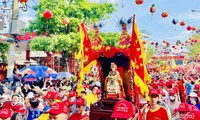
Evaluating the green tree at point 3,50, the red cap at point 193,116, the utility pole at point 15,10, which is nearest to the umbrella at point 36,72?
the utility pole at point 15,10

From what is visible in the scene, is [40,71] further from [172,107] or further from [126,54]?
[172,107]

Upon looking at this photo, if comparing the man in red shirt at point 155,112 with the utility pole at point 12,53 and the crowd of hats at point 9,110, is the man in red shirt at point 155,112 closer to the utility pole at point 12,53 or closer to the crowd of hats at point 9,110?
the crowd of hats at point 9,110

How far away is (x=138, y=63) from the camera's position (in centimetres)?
682

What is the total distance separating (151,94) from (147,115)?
1.40ft

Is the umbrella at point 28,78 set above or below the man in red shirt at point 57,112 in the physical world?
above

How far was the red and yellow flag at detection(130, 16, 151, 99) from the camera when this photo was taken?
6684 mm

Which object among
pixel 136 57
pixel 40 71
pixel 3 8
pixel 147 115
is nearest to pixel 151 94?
pixel 147 115

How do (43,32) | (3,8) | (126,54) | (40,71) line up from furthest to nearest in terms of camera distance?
1. (43,32)
2. (3,8)
3. (40,71)
4. (126,54)

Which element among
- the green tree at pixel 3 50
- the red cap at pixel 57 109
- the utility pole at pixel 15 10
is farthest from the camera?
the green tree at pixel 3 50

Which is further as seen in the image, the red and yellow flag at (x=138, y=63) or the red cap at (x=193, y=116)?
the red and yellow flag at (x=138, y=63)

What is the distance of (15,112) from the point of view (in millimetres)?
4785

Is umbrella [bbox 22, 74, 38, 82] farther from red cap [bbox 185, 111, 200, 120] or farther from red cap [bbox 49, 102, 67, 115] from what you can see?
red cap [bbox 185, 111, 200, 120]

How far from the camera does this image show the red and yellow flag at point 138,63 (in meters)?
6.68

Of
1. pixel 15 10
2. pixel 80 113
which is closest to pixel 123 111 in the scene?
pixel 80 113
